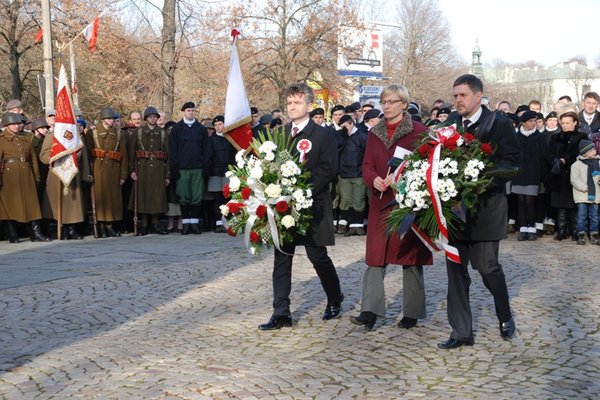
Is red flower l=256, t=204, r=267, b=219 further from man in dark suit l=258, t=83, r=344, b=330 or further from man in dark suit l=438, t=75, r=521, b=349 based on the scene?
man in dark suit l=438, t=75, r=521, b=349

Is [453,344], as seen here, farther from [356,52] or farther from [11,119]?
[356,52]

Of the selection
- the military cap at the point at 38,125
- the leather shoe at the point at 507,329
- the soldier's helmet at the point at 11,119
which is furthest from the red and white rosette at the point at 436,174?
the military cap at the point at 38,125

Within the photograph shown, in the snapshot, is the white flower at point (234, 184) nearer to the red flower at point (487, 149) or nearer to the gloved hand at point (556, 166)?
the red flower at point (487, 149)

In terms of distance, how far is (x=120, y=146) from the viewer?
15.2 m

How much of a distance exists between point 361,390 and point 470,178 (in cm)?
192

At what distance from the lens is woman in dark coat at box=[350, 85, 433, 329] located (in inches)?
280

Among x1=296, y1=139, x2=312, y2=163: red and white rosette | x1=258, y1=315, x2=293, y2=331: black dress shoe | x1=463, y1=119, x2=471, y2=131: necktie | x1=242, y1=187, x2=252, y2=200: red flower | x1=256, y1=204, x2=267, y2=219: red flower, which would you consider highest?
x1=463, y1=119, x2=471, y2=131: necktie

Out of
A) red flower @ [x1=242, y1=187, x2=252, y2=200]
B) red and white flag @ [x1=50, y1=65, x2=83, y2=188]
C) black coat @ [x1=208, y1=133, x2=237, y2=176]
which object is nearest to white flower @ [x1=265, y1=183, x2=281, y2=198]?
red flower @ [x1=242, y1=187, x2=252, y2=200]

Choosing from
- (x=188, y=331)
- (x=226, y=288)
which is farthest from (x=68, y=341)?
(x=226, y=288)

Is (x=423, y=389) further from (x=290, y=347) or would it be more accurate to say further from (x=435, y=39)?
(x=435, y=39)

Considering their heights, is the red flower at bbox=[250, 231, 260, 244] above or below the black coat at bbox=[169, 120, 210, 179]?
below

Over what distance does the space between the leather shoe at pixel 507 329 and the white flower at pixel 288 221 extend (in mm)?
1967

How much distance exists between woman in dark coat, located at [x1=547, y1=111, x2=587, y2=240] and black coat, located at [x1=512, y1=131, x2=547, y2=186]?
0.17 meters

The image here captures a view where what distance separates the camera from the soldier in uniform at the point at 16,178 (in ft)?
45.9
